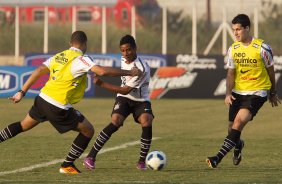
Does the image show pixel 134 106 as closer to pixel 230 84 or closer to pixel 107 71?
pixel 230 84

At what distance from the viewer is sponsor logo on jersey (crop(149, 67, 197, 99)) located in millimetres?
30484

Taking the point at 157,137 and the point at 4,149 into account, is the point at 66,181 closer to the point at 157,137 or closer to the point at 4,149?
the point at 4,149

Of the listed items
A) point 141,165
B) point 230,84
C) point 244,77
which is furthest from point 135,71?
point 244,77

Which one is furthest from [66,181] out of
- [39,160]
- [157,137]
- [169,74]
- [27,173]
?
[169,74]

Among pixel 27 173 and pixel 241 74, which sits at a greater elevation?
pixel 241 74

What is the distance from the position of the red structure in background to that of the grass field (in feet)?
42.6

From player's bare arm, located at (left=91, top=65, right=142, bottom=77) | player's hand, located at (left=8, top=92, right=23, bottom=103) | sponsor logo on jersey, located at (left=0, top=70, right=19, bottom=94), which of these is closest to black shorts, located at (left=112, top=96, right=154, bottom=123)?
player's bare arm, located at (left=91, top=65, right=142, bottom=77)

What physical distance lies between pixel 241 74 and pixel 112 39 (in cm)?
2671

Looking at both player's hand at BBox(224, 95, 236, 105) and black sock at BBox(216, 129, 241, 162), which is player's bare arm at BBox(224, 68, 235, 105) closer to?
player's hand at BBox(224, 95, 236, 105)

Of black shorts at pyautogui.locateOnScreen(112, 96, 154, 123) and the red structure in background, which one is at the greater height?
the red structure in background

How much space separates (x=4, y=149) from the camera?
16.3m

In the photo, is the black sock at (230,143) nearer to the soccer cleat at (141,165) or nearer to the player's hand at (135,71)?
the soccer cleat at (141,165)

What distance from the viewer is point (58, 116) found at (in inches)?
496

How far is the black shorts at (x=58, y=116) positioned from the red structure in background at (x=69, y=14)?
2764 cm
